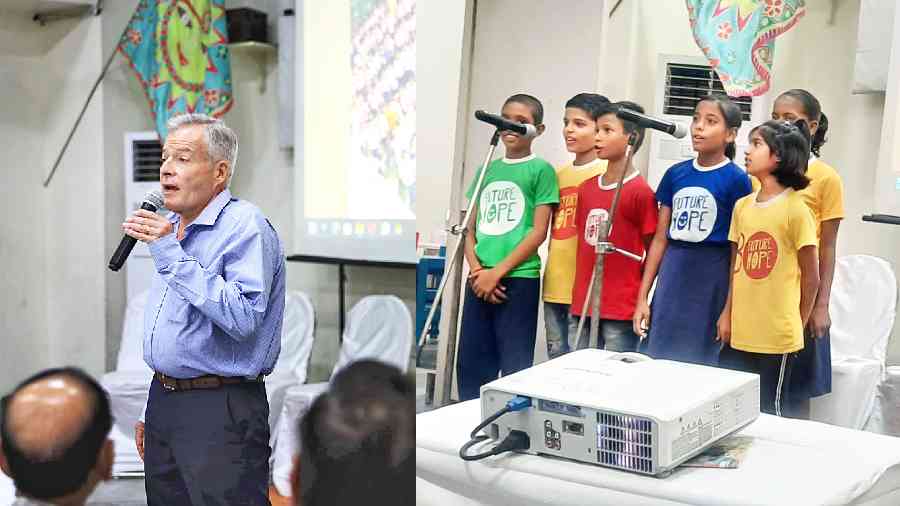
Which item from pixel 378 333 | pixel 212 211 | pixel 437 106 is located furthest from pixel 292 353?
pixel 437 106

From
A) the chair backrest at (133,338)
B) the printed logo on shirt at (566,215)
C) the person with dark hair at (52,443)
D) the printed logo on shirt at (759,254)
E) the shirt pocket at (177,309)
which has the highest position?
the printed logo on shirt at (566,215)

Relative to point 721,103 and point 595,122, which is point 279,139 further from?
point 721,103

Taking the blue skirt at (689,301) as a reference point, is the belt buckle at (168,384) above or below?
below

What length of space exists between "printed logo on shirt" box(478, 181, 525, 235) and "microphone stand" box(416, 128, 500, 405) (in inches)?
0.6

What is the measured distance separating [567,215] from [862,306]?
0.45 m

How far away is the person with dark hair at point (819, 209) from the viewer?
1.16 m

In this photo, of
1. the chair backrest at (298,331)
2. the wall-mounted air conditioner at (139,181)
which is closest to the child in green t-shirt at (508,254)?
the chair backrest at (298,331)

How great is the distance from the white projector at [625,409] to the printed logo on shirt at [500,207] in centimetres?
26

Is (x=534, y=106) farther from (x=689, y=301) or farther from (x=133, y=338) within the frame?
(x=133, y=338)

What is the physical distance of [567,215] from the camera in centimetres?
129

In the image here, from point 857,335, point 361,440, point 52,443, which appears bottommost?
point 361,440

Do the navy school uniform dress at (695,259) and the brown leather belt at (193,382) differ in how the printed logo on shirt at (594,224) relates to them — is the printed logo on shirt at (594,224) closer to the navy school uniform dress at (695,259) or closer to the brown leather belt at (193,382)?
the navy school uniform dress at (695,259)

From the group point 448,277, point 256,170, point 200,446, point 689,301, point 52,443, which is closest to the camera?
point 52,443

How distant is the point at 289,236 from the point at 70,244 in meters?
0.29
